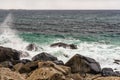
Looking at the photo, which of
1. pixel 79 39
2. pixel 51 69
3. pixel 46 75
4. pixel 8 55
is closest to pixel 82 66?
pixel 8 55

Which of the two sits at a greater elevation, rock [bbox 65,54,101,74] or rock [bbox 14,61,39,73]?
rock [bbox 14,61,39,73]

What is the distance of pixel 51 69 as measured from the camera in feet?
36.3

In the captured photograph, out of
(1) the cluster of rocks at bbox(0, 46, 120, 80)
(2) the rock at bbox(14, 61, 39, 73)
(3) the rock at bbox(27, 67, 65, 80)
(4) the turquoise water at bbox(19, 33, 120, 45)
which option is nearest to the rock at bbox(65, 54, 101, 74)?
(1) the cluster of rocks at bbox(0, 46, 120, 80)

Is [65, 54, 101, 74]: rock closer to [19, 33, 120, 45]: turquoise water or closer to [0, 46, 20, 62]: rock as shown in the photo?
[0, 46, 20, 62]: rock

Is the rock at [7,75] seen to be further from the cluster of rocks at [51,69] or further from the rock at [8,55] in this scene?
the rock at [8,55]

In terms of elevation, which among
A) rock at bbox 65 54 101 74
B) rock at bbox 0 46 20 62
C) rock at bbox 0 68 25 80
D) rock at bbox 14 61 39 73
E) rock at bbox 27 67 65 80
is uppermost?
rock at bbox 0 68 25 80

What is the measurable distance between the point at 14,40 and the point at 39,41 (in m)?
3.16

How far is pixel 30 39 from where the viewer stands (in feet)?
135

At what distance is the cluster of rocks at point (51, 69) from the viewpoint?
34.2ft

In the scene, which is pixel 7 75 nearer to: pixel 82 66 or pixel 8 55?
pixel 82 66

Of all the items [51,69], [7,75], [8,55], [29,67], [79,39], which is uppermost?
[7,75]

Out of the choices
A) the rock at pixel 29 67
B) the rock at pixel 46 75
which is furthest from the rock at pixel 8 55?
the rock at pixel 46 75

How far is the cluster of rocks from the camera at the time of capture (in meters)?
10.4

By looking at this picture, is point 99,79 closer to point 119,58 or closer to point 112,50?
point 119,58
